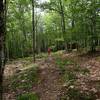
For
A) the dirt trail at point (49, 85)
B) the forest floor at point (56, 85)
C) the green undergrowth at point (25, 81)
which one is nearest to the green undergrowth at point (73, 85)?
the forest floor at point (56, 85)

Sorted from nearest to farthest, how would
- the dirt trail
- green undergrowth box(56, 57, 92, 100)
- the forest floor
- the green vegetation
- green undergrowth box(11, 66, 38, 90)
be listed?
1. the green vegetation
2. green undergrowth box(56, 57, 92, 100)
3. the forest floor
4. the dirt trail
5. green undergrowth box(11, 66, 38, 90)

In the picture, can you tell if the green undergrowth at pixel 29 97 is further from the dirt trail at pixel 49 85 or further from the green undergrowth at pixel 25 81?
the green undergrowth at pixel 25 81

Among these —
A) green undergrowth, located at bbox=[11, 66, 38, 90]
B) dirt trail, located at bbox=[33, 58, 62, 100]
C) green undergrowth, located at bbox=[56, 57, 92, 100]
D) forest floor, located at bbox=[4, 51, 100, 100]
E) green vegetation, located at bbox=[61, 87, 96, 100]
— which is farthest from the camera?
green undergrowth, located at bbox=[11, 66, 38, 90]

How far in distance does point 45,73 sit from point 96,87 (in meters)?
4.37

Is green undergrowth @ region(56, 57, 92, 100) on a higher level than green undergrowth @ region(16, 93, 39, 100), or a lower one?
higher

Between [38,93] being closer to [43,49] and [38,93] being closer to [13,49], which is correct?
[13,49]

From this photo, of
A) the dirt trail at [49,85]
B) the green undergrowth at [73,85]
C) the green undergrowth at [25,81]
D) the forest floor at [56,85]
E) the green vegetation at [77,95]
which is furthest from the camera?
the green undergrowth at [25,81]

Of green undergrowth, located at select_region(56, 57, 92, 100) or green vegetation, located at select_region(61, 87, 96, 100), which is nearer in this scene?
green vegetation, located at select_region(61, 87, 96, 100)

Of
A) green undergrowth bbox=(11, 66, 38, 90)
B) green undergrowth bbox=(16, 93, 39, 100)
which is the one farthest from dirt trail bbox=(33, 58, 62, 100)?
green undergrowth bbox=(11, 66, 38, 90)

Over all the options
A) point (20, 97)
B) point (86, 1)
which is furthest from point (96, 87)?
point (86, 1)

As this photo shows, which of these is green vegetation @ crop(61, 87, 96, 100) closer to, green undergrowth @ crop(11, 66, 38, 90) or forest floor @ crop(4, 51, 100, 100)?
forest floor @ crop(4, 51, 100, 100)

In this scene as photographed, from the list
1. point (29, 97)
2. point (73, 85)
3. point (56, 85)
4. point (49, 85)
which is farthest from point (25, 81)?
point (73, 85)

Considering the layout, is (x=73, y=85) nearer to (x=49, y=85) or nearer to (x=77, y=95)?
(x=77, y=95)

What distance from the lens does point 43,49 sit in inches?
2216
